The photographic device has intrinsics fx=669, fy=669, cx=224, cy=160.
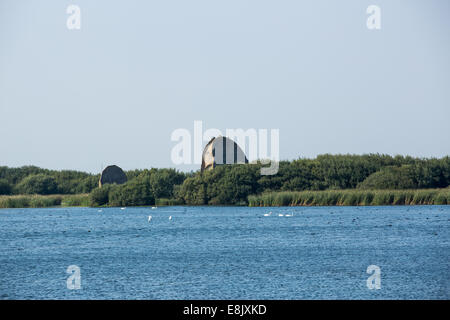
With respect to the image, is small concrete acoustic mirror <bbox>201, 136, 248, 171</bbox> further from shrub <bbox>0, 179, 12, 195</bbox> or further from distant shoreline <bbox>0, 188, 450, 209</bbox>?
shrub <bbox>0, 179, 12, 195</bbox>

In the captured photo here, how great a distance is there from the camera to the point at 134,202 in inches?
2953

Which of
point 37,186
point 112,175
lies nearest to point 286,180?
point 112,175

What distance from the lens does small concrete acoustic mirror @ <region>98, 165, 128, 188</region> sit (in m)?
88.3

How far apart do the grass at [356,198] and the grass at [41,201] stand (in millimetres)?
22689

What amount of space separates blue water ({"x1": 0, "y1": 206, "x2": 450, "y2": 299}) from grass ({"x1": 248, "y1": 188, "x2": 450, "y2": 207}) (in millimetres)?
8457

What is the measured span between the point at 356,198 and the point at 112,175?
39.7 meters

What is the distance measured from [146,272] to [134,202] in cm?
5035

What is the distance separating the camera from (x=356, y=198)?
60375 mm

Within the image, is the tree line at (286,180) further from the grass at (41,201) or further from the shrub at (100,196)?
the grass at (41,201)

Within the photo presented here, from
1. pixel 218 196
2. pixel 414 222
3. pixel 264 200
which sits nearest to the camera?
pixel 414 222

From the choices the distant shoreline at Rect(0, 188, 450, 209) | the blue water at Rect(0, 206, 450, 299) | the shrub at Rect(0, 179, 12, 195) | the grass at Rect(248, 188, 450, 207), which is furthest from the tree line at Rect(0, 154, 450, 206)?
the blue water at Rect(0, 206, 450, 299)

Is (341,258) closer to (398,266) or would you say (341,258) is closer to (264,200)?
(398,266)

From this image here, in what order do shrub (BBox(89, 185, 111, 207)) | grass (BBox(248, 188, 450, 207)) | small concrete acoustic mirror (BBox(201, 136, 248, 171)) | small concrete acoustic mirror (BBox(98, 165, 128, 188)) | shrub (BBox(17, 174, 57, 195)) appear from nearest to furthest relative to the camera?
grass (BBox(248, 188, 450, 207)) → shrub (BBox(89, 185, 111, 207)) → small concrete acoustic mirror (BBox(201, 136, 248, 171)) → shrub (BBox(17, 174, 57, 195)) → small concrete acoustic mirror (BBox(98, 165, 128, 188))
